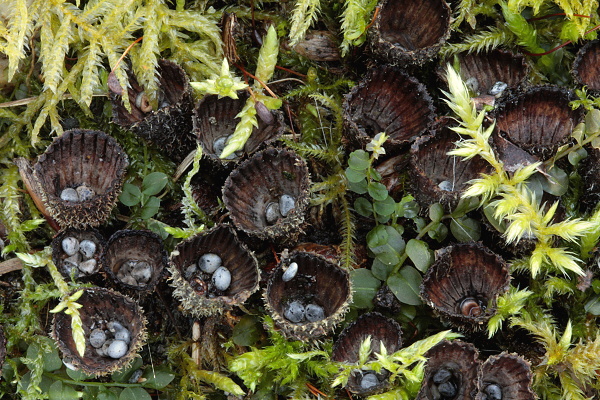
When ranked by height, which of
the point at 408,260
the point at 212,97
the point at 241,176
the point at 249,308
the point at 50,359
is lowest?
the point at 50,359

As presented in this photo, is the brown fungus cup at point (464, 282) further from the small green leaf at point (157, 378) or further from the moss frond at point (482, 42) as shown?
the small green leaf at point (157, 378)

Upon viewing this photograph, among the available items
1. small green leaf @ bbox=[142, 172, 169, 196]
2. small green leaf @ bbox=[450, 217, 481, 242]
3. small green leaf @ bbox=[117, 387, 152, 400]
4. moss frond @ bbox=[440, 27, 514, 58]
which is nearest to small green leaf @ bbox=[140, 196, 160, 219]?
small green leaf @ bbox=[142, 172, 169, 196]

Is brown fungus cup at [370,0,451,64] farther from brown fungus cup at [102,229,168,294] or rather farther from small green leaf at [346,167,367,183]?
brown fungus cup at [102,229,168,294]

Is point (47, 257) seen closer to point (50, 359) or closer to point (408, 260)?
point (50, 359)

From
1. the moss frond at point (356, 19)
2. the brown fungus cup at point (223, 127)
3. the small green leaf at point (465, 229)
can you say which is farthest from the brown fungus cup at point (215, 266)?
the moss frond at point (356, 19)

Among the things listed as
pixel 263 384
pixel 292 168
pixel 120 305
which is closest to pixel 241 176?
pixel 292 168

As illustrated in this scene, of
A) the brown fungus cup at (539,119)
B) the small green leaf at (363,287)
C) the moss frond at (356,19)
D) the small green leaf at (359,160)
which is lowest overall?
the small green leaf at (363,287)
